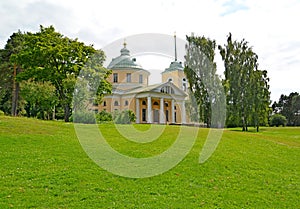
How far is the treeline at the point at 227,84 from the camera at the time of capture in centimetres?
4094

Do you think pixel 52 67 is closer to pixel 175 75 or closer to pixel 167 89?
pixel 167 89

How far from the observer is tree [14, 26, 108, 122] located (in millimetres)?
31484

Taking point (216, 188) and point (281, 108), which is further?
point (281, 108)

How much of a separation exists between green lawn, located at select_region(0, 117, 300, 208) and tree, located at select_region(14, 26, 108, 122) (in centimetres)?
1697

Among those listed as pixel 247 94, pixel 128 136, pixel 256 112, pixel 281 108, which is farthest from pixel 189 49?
pixel 281 108

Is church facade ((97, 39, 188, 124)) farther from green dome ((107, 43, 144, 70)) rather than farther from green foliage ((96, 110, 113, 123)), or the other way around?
green foliage ((96, 110, 113, 123))

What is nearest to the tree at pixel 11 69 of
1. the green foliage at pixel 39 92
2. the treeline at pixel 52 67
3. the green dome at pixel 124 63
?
the treeline at pixel 52 67

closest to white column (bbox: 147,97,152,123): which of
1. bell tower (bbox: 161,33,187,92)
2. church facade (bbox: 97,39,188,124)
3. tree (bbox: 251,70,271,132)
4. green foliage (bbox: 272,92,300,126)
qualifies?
church facade (bbox: 97,39,188,124)

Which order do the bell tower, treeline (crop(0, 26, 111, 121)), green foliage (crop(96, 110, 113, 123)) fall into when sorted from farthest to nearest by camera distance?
the bell tower
green foliage (crop(96, 110, 113, 123))
treeline (crop(0, 26, 111, 121))

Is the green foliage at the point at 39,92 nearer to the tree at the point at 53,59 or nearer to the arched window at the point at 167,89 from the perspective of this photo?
the tree at the point at 53,59

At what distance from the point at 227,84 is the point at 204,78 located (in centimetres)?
333

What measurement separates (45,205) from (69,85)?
26.3 meters

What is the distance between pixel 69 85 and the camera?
3306 centimetres

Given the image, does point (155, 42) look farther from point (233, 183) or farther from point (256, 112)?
point (256, 112)
